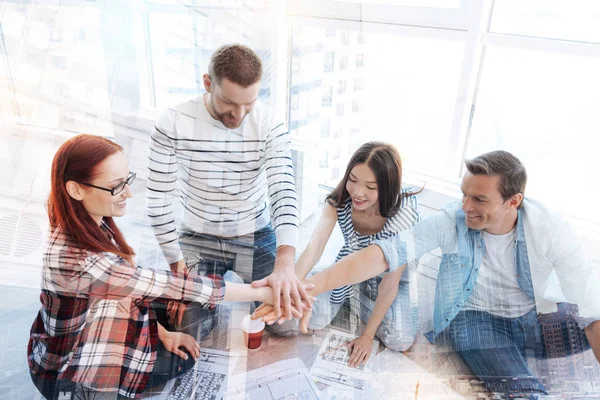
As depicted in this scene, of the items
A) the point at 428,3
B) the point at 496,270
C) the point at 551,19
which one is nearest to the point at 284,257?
the point at 496,270

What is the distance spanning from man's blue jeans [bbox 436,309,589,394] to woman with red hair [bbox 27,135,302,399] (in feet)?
1.58

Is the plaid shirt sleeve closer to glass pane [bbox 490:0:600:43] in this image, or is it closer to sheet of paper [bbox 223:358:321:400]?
sheet of paper [bbox 223:358:321:400]

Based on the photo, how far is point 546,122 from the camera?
108 cm

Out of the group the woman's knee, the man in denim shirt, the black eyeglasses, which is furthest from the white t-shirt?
the black eyeglasses

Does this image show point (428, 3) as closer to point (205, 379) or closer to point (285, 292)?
point (285, 292)

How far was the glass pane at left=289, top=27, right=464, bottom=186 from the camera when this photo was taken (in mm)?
939

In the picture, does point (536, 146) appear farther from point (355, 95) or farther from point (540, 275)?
point (355, 95)

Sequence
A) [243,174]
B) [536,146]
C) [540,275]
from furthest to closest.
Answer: [536,146] → [540,275] → [243,174]

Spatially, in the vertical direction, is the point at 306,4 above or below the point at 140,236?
above

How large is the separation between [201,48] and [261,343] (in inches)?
21.3

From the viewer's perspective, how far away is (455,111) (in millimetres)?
1102

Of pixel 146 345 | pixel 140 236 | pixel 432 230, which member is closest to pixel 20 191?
pixel 140 236

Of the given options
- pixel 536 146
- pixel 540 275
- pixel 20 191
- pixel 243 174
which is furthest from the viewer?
pixel 536 146

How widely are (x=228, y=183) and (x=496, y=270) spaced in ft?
2.02
